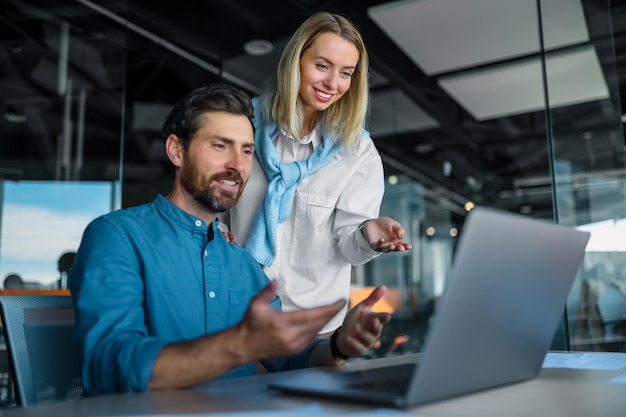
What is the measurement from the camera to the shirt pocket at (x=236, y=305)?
1.11m

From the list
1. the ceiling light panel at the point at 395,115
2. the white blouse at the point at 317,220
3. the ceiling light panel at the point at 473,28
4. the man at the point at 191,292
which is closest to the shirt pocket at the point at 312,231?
the white blouse at the point at 317,220

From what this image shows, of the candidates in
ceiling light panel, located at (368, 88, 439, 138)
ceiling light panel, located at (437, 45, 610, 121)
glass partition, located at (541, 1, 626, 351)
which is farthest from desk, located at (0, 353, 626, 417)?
ceiling light panel, located at (368, 88, 439, 138)

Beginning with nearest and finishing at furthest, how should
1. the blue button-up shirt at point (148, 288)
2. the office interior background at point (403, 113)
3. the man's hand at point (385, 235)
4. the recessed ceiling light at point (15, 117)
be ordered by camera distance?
the blue button-up shirt at point (148, 288) < the man's hand at point (385, 235) < the office interior background at point (403, 113) < the recessed ceiling light at point (15, 117)

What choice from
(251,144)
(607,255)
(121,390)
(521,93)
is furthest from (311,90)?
(521,93)

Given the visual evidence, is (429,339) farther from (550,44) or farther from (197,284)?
(550,44)

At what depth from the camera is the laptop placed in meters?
0.57

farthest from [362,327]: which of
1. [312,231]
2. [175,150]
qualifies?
[312,231]

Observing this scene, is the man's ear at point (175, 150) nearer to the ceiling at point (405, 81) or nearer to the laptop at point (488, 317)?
the laptop at point (488, 317)

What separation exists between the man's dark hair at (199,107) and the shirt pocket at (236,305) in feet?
0.97

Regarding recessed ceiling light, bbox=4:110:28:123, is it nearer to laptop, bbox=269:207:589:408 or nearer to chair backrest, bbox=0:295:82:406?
chair backrest, bbox=0:295:82:406

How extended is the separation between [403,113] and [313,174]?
15.7 feet

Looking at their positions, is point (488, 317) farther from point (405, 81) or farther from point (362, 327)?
point (405, 81)

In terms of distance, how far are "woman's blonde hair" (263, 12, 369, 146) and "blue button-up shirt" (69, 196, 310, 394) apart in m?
0.65

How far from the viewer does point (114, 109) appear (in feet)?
21.4
